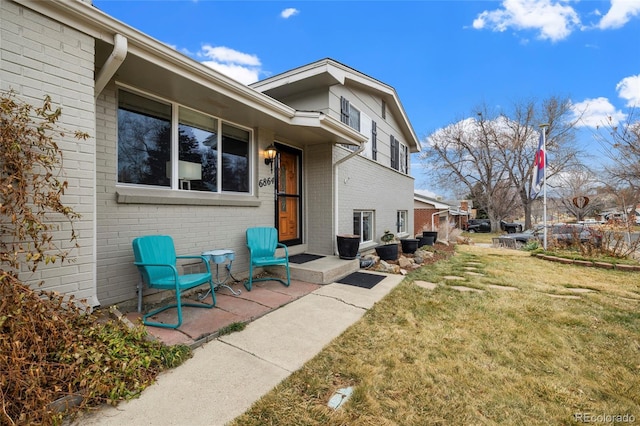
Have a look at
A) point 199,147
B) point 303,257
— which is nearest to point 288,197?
point 303,257

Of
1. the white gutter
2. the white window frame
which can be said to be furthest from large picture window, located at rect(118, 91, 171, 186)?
the white window frame

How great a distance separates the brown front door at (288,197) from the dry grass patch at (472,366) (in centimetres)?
279

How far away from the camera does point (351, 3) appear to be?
642 centimetres

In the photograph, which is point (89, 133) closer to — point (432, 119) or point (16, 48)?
point (16, 48)

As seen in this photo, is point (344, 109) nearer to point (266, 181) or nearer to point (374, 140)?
point (374, 140)

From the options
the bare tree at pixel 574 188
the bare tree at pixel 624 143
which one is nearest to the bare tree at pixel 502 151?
the bare tree at pixel 574 188

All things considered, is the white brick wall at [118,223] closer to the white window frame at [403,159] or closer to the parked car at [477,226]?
the white window frame at [403,159]

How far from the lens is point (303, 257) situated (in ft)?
19.4

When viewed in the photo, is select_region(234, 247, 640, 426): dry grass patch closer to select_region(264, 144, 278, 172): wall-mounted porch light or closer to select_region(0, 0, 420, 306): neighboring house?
select_region(0, 0, 420, 306): neighboring house

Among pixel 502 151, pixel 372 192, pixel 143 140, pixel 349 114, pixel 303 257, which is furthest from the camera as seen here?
pixel 502 151

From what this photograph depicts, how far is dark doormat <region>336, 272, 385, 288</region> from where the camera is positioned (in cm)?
481

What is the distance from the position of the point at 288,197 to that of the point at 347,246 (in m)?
1.71

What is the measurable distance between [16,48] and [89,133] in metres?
0.70

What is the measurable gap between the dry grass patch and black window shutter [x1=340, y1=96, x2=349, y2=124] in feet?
15.2
